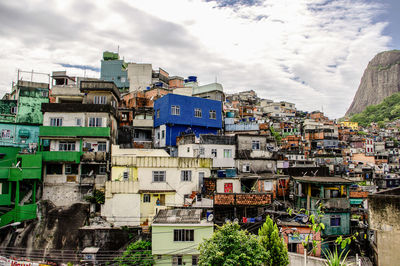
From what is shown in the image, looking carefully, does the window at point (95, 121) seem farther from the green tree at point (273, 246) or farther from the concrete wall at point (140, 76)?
the concrete wall at point (140, 76)

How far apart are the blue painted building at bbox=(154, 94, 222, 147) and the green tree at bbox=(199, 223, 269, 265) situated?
21.2 metres

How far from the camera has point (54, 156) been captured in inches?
1170

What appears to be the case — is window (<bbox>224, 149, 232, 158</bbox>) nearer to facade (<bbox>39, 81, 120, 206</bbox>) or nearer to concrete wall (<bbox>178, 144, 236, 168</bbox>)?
concrete wall (<bbox>178, 144, 236, 168</bbox>)

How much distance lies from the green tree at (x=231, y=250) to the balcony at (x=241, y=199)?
7.75 metres

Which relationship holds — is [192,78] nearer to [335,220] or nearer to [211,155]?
[211,155]

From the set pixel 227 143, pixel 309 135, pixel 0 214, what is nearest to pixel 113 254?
pixel 0 214

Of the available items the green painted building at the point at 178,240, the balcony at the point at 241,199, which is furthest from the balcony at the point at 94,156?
the balcony at the point at 241,199

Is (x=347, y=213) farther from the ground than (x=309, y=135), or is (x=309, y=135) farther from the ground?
(x=309, y=135)

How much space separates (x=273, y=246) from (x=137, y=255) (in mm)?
10937

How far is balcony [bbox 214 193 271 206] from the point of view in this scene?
24.2 metres

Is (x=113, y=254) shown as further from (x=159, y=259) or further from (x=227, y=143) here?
(x=227, y=143)

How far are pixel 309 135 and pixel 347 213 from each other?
45.4 metres

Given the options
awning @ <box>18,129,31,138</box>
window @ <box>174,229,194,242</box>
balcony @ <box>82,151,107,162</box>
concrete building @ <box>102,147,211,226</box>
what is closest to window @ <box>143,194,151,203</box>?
concrete building @ <box>102,147,211,226</box>

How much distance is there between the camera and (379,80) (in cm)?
17388
